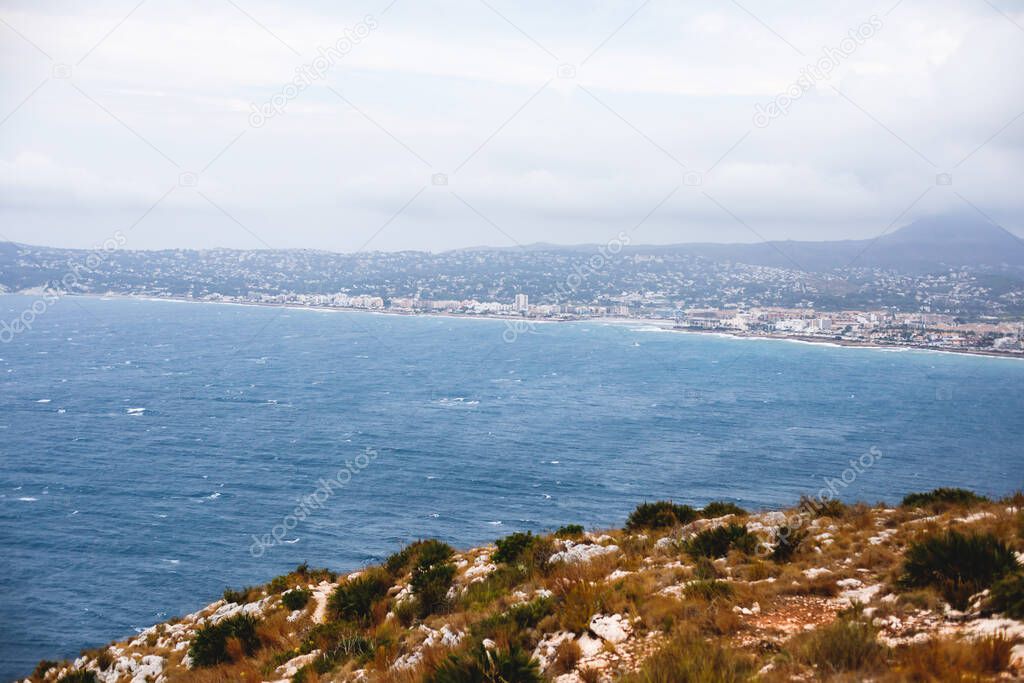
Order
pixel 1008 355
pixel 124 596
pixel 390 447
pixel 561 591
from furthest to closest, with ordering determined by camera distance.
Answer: pixel 1008 355 < pixel 390 447 < pixel 124 596 < pixel 561 591

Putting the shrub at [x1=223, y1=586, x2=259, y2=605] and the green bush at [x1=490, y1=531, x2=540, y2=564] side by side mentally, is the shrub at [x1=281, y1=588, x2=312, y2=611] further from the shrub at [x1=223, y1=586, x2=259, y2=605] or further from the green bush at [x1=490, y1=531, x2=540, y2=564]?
the green bush at [x1=490, y1=531, x2=540, y2=564]

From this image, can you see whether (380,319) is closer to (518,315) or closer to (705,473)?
(518,315)

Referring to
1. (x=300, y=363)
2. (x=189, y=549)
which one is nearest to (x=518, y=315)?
(x=300, y=363)

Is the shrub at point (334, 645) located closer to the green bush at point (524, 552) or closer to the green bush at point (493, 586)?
the green bush at point (493, 586)

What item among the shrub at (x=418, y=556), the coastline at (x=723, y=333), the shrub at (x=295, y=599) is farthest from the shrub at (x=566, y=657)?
the coastline at (x=723, y=333)

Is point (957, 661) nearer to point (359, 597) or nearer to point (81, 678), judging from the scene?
point (359, 597)

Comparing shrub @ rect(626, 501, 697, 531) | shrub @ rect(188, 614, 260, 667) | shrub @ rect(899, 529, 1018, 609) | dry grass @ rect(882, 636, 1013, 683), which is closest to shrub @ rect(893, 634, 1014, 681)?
dry grass @ rect(882, 636, 1013, 683)
